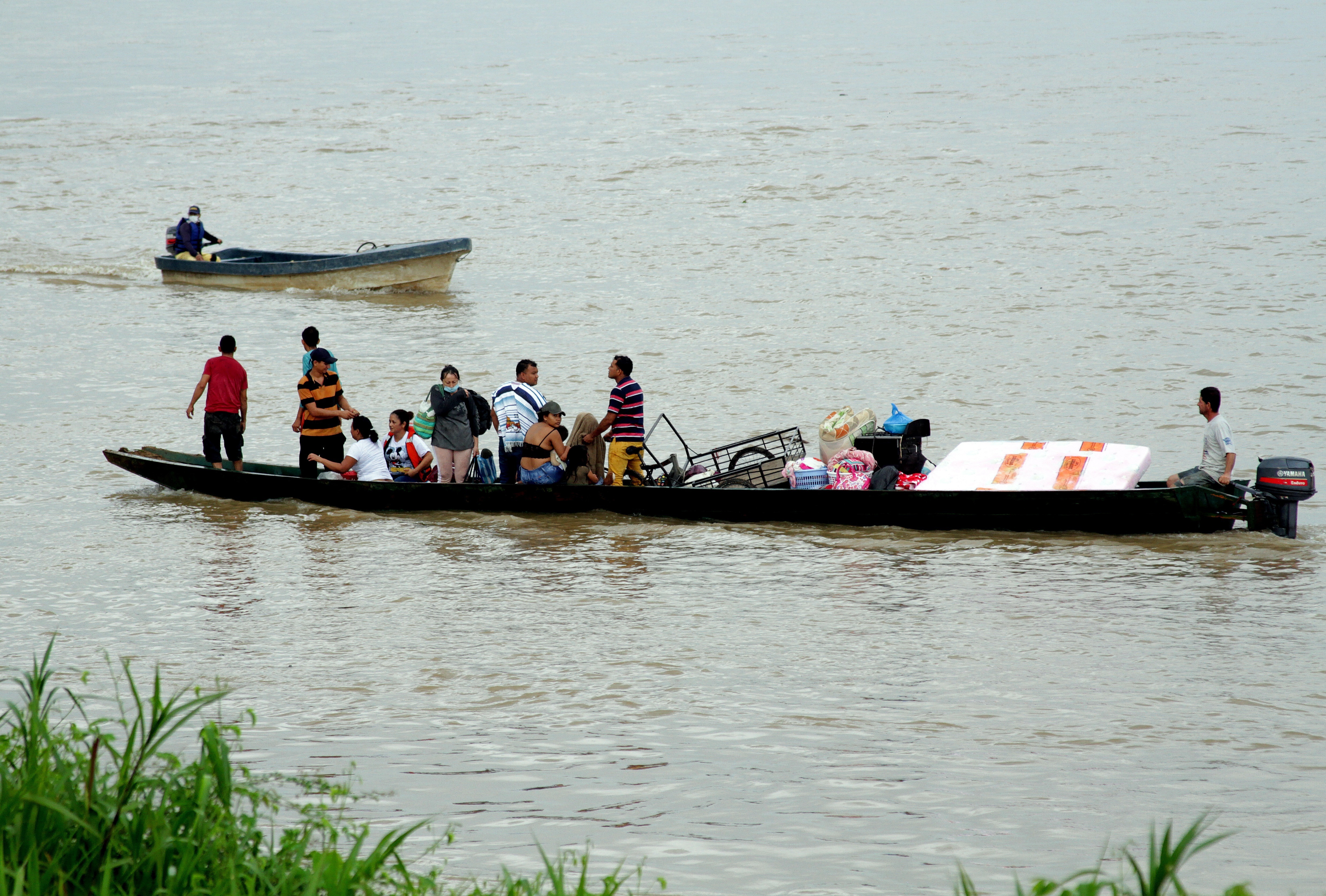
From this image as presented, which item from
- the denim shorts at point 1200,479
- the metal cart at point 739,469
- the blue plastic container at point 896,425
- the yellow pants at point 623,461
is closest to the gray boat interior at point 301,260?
the metal cart at point 739,469

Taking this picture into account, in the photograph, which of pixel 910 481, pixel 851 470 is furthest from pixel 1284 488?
pixel 851 470

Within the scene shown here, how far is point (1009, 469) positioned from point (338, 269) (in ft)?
51.7

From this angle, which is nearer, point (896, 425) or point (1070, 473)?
point (1070, 473)

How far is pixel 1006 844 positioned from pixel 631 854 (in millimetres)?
1693

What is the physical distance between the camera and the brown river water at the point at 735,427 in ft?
21.7

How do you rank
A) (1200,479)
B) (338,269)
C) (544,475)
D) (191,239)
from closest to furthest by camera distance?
1. (1200,479)
2. (544,475)
3. (338,269)
4. (191,239)

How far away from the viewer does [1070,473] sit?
428 inches

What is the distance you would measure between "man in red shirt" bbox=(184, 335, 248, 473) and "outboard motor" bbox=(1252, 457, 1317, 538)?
354 inches

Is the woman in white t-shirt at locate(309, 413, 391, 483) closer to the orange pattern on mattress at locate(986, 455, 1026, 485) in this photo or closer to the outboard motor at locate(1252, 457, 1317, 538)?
the orange pattern on mattress at locate(986, 455, 1026, 485)

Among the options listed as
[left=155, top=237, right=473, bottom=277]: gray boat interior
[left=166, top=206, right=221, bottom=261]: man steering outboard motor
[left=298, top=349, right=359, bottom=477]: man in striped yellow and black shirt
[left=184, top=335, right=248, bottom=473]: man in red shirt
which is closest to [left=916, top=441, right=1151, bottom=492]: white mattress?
[left=298, top=349, right=359, bottom=477]: man in striped yellow and black shirt

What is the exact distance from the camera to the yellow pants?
1163 centimetres

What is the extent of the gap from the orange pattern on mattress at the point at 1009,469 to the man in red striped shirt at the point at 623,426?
3.02 metres

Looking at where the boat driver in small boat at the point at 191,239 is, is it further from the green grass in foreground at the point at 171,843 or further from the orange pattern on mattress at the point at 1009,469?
the green grass in foreground at the point at 171,843

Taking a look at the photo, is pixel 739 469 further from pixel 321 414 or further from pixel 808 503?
pixel 321 414
